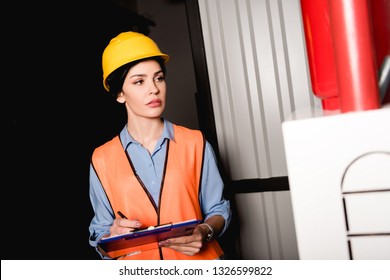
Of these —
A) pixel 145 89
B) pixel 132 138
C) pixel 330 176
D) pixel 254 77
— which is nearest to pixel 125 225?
pixel 132 138

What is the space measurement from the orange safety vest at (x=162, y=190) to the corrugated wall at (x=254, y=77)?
836 millimetres

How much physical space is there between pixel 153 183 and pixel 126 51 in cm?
47

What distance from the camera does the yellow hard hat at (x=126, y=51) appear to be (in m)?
1.31

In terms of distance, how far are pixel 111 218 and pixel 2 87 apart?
67 cm

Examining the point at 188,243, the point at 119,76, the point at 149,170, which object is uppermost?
the point at 119,76

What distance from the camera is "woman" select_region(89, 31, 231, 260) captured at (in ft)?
4.39

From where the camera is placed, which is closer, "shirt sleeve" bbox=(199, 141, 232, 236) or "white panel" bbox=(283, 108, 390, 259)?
"white panel" bbox=(283, 108, 390, 259)

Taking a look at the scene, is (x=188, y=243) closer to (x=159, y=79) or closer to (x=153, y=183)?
(x=153, y=183)

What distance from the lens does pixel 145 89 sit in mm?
1354

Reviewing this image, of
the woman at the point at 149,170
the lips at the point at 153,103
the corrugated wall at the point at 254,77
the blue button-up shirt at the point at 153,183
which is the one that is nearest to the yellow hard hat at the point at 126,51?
the woman at the point at 149,170

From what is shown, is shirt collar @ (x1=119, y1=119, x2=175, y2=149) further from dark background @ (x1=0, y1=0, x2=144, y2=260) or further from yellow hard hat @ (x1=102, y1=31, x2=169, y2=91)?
dark background @ (x1=0, y1=0, x2=144, y2=260)

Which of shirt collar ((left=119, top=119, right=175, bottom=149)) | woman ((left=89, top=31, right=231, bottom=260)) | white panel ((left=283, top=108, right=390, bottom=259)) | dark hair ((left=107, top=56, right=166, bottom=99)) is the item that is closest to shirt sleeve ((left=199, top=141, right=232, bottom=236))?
woman ((left=89, top=31, right=231, bottom=260))

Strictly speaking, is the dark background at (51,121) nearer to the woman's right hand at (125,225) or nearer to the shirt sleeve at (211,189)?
the woman's right hand at (125,225)

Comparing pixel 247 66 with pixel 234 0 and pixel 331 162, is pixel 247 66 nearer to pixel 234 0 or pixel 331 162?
pixel 234 0
